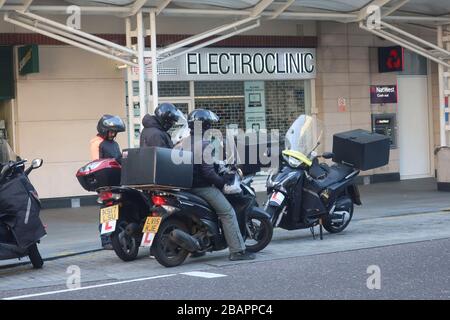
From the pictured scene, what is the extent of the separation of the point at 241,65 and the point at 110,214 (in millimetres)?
8660

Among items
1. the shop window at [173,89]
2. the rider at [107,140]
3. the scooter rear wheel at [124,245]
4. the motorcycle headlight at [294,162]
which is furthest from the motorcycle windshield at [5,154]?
the shop window at [173,89]

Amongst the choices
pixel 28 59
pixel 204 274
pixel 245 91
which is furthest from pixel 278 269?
pixel 245 91

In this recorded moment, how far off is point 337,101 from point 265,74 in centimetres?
189

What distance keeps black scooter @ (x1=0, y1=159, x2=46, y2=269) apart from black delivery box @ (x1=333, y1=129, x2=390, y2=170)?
4463 millimetres

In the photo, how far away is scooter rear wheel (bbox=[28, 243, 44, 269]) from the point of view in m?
9.90

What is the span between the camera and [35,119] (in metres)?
16.0

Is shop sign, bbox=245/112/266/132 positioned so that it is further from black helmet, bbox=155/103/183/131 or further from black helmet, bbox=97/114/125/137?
black helmet, bbox=155/103/183/131

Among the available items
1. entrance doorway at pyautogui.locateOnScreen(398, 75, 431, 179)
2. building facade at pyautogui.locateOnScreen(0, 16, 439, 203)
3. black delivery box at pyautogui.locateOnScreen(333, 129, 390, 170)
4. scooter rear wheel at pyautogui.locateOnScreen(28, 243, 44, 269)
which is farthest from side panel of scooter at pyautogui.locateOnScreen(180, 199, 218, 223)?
entrance doorway at pyautogui.locateOnScreen(398, 75, 431, 179)

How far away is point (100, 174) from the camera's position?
989 cm

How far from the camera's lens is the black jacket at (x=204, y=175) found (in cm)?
952

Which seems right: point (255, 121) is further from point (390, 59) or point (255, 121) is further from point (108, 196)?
point (108, 196)

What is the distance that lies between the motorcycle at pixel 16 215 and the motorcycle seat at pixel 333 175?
3.84m
